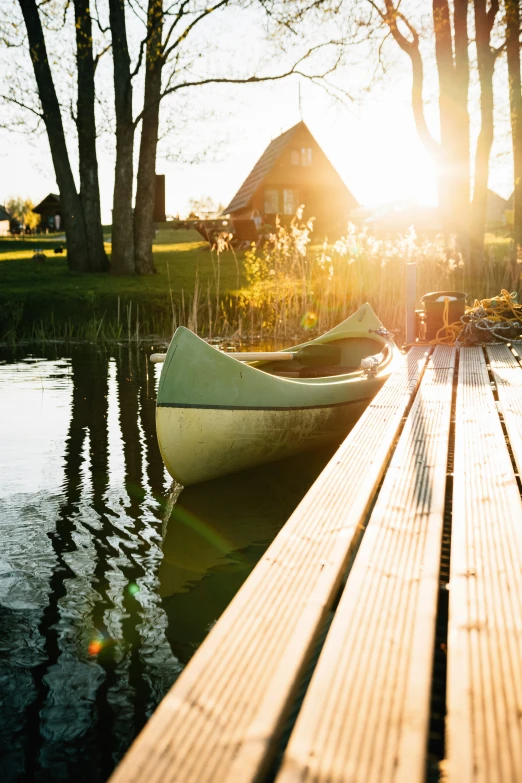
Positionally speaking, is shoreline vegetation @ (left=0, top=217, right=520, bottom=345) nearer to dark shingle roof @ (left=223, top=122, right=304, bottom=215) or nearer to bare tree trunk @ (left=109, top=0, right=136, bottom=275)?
bare tree trunk @ (left=109, top=0, right=136, bottom=275)

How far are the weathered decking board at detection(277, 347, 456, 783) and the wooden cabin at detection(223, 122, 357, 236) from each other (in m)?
31.2

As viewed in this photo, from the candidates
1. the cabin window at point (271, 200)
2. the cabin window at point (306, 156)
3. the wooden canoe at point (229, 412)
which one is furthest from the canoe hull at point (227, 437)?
the cabin window at point (306, 156)

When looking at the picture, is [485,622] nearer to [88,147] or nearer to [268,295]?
[268,295]

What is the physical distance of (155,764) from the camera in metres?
1.26

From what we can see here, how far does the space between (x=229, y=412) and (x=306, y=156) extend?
31.6 meters

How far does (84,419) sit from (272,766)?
19.5 ft

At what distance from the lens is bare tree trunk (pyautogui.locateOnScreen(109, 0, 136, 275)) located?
670 inches

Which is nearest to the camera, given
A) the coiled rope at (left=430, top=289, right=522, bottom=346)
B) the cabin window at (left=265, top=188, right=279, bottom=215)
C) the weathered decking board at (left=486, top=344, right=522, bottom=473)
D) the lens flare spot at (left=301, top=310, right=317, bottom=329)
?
the weathered decking board at (left=486, top=344, right=522, bottom=473)

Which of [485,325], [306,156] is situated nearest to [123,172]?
[485,325]

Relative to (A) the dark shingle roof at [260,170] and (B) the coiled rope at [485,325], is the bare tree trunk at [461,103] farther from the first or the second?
(A) the dark shingle roof at [260,170]

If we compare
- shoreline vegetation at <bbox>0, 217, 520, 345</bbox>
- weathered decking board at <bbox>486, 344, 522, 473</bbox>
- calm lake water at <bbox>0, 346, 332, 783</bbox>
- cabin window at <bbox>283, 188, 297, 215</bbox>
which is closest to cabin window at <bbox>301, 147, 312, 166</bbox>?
cabin window at <bbox>283, 188, 297, 215</bbox>

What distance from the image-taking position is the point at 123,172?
1728 centimetres

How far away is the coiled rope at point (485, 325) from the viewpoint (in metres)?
7.89

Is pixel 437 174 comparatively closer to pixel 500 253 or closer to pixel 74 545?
pixel 500 253
